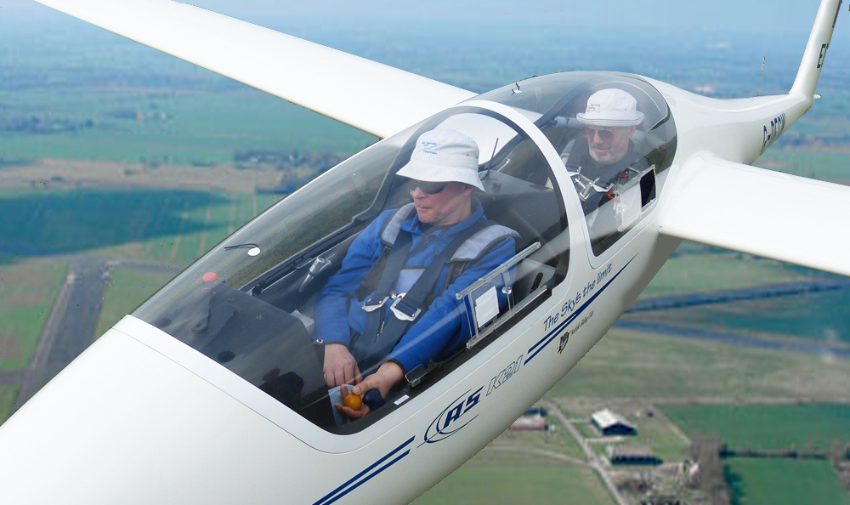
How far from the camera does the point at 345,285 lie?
333cm

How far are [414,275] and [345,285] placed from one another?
14.6 inches

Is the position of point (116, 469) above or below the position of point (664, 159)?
below

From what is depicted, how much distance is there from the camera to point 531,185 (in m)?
3.94

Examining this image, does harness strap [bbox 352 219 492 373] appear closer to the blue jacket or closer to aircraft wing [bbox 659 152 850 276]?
the blue jacket

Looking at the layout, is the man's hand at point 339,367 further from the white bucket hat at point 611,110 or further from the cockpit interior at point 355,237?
the white bucket hat at point 611,110

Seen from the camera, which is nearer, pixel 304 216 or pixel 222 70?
pixel 304 216

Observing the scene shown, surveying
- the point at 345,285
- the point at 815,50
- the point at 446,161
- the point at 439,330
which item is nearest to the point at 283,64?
the point at 446,161

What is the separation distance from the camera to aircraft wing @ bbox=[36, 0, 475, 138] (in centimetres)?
681

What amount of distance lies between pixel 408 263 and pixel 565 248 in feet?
3.42

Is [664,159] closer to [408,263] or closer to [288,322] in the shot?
[408,263]

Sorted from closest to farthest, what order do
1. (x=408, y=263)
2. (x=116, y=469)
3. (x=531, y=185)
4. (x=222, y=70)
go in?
(x=116, y=469)
(x=408, y=263)
(x=531, y=185)
(x=222, y=70)

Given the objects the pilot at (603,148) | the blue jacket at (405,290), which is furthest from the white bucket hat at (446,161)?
the pilot at (603,148)

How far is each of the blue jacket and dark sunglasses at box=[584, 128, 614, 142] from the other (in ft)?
Result: 4.73

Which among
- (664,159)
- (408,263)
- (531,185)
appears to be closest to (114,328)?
(408,263)
